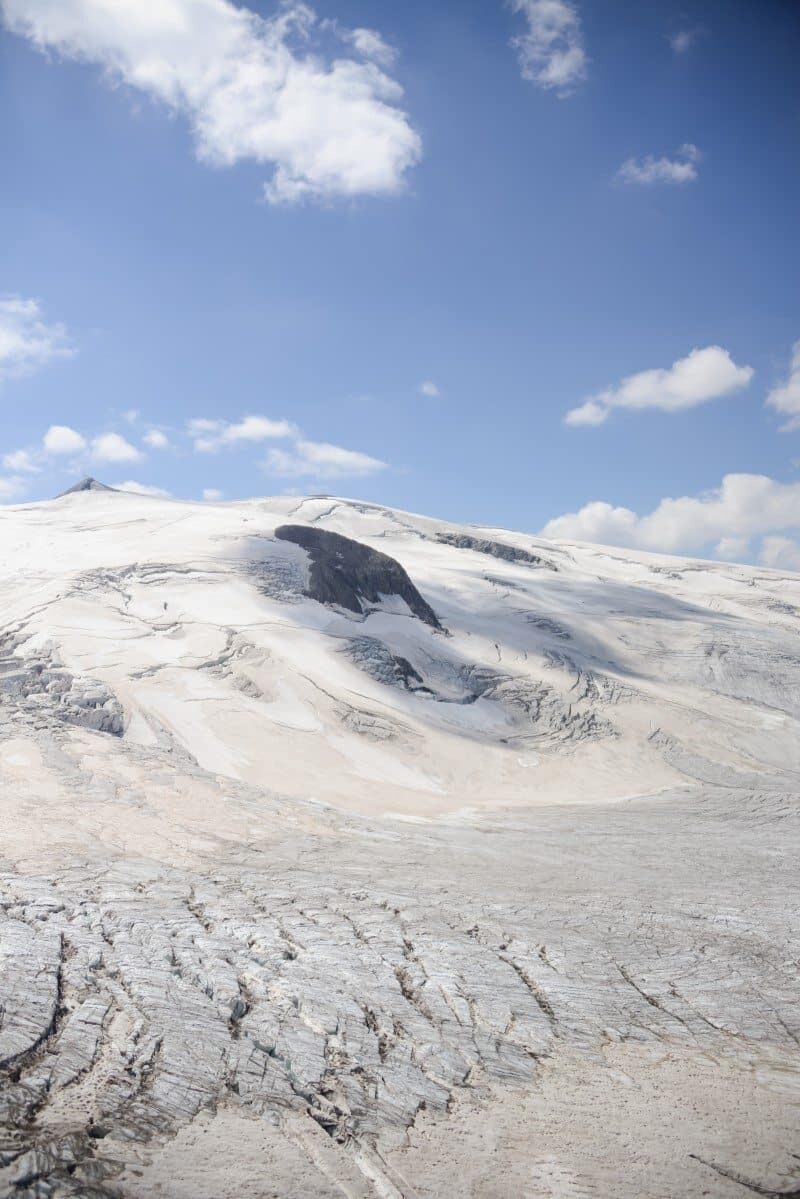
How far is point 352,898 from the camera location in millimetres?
12516

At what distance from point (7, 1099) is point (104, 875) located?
21.0ft

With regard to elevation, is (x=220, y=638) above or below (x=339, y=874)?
above

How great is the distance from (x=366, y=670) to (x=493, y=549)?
47.6 m

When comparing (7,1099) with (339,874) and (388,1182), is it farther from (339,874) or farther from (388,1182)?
(339,874)

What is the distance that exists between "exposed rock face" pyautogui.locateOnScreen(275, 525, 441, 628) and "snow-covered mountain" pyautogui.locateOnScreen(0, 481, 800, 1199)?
0.51 m

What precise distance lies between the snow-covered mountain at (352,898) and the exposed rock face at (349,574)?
1.66 feet

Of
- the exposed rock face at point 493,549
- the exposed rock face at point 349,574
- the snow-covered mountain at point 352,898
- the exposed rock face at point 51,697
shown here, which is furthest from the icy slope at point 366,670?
the exposed rock face at point 493,549

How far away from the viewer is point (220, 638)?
31.5 metres

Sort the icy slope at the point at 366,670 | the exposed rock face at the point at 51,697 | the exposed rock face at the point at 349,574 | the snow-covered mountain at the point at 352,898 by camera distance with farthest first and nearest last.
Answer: the exposed rock face at the point at 349,574
the icy slope at the point at 366,670
the exposed rock face at the point at 51,697
the snow-covered mountain at the point at 352,898

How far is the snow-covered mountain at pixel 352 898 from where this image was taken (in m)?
6.64

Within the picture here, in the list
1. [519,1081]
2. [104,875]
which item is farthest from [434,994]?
[104,875]

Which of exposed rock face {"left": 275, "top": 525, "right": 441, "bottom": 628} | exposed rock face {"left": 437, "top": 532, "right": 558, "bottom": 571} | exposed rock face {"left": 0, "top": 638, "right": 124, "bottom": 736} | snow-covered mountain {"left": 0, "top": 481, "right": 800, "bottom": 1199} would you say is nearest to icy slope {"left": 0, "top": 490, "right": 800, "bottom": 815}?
exposed rock face {"left": 0, "top": 638, "right": 124, "bottom": 736}

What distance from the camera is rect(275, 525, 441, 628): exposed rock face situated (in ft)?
132

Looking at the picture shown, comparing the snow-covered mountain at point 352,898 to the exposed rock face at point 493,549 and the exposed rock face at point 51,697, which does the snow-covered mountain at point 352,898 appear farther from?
the exposed rock face at point 493,549
